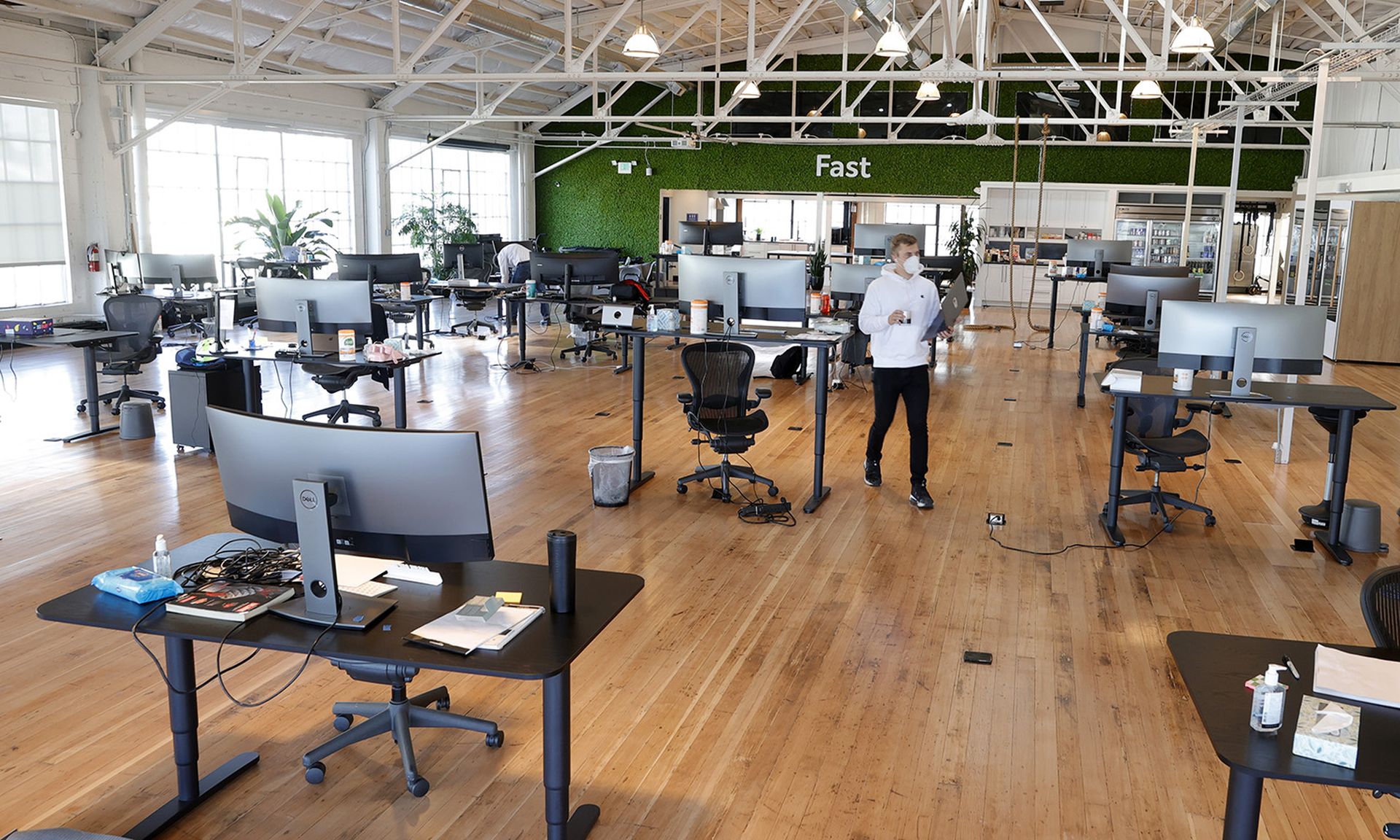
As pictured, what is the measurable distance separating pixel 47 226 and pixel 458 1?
5.29 meters

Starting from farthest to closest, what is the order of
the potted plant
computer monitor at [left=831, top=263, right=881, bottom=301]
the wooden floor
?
the potted plant → computer monitor at [left=831, top=263, right=881, bottom=301] → the wooden floor

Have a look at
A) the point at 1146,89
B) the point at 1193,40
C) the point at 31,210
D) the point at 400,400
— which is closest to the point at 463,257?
the point at 31,210

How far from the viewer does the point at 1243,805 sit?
2.07 meters

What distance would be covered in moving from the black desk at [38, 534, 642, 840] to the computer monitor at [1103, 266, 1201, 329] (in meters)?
6.93

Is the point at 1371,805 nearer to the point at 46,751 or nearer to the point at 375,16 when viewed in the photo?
the point at 46,751

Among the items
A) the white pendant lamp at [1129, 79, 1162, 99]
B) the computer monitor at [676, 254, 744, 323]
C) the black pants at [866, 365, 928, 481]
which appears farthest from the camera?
the white pendant lamp at [1129, 79, 1162, 99]

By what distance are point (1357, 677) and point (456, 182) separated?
1951cm

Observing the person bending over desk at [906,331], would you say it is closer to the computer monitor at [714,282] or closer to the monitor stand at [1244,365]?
the computer monitor at [714,282]

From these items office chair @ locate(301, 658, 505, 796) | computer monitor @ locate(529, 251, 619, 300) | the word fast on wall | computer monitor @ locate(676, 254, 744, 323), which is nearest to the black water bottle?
office chair @ locate(301, 658, 505, 796)

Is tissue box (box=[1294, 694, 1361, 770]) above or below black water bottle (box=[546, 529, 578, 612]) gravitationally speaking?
below

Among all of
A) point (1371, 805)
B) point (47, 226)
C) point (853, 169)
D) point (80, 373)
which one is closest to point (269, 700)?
point (1371, 805)

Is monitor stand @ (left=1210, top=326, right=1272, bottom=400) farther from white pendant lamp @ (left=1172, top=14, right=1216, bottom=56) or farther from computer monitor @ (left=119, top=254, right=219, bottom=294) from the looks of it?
computer monitor @ (left=119, top=254, right=219, bottom=294)

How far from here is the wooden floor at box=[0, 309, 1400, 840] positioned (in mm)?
3098

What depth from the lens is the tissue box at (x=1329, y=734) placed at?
79.4 inches
